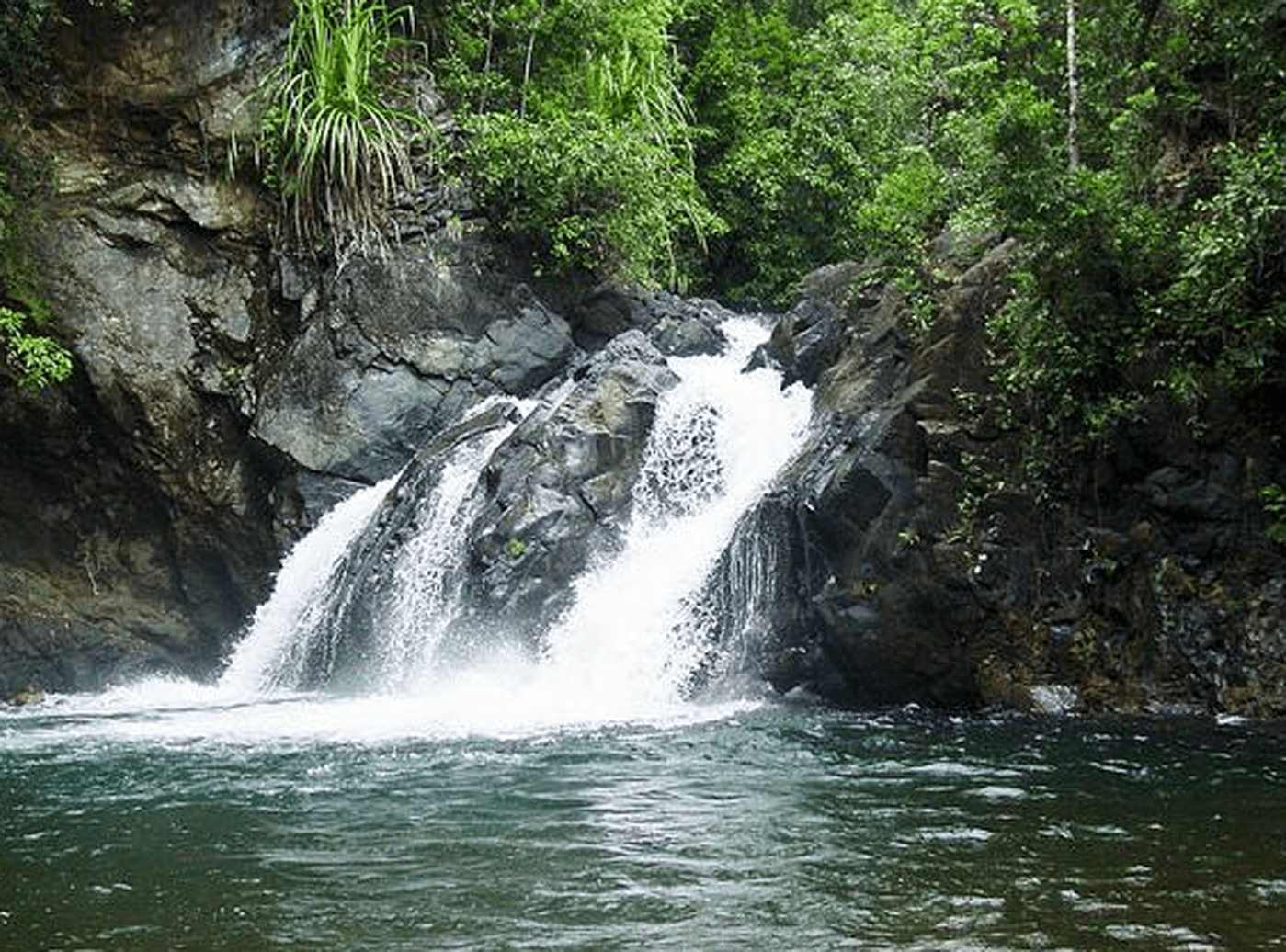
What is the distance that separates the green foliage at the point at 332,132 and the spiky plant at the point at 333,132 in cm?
1

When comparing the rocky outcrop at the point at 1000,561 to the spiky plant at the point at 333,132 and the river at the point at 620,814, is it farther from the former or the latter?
the spiky plant at the point at 333,132

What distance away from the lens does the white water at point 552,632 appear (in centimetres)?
1206

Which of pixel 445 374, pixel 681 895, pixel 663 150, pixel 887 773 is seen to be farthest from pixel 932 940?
pixel 663 150

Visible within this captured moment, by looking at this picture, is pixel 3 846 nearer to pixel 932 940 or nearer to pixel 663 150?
pixel 932 940

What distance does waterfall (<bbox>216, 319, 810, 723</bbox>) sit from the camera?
13461mm

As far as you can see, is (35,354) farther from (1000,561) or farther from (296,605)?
(1000,561)

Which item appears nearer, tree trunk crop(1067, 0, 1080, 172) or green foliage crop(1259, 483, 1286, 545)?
green foliage crop(1259, 483, 1286, 545)

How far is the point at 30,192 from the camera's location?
17766 mm

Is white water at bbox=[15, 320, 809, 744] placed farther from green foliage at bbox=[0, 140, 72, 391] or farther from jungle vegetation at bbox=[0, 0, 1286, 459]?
green foliage at bbox=[0, 140, 72, 391]

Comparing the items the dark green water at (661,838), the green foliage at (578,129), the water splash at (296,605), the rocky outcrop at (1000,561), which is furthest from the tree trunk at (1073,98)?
the water splash at (296,605)

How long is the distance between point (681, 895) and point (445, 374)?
13232mm

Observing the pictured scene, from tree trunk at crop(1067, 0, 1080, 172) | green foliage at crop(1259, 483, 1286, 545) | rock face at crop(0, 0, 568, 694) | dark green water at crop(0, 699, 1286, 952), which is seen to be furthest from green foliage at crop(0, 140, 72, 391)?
green foliage at crop(1259, 483, 1286, 545)

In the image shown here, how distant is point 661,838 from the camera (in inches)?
277

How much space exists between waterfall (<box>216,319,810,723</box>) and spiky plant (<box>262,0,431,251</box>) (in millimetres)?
4410
